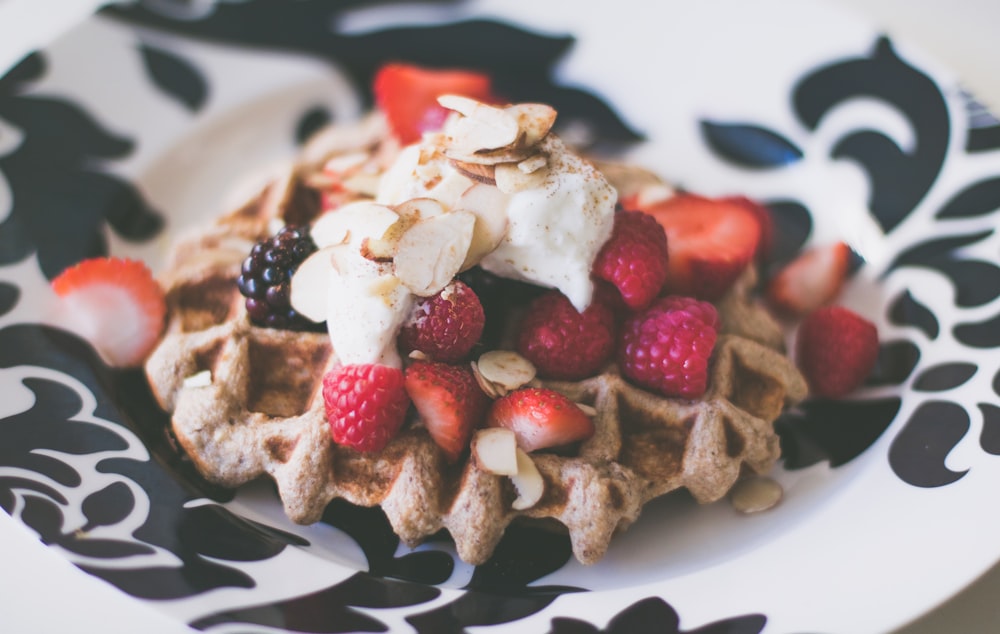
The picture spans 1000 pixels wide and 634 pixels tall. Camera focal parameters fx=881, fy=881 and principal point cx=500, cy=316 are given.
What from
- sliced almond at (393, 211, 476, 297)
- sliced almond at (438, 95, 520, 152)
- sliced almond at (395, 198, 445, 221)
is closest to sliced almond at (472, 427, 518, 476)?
sliced almond at (393, 211, 476, 297)

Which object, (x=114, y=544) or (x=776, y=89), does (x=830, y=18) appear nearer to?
(x=776, y=89)

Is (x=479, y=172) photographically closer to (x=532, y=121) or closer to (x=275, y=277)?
(x=532, y=121)

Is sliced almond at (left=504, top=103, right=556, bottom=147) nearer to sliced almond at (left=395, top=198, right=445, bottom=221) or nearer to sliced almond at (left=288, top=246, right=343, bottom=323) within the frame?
sliced almond at (left=395, top=198, right=445, bottom=221)

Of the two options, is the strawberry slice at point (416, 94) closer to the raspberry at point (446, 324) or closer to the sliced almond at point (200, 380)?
the raspberry at point (446, 324)

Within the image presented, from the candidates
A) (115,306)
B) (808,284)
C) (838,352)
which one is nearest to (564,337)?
(838,352)

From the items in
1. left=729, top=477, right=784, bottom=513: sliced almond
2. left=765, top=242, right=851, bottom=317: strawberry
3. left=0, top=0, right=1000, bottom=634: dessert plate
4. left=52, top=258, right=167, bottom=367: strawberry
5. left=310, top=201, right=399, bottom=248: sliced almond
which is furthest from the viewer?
left=765, top=242, right=851, bottom=317: strawberry

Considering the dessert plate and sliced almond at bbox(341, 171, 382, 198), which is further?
sliced almond at bbox(341, 171, 382, 198)
